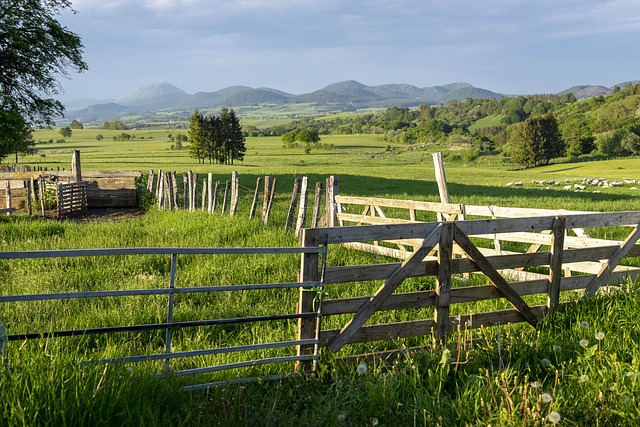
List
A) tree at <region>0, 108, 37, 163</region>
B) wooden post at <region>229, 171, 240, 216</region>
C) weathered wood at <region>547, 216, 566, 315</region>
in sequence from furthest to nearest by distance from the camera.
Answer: tree at <region>0, 108, 37, 163</region>
wooden post at <region>229, 171, 240, 216</region>
weathered wood at <region>547, 216, 566, 315</region>

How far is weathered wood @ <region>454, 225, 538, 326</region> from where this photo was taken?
6242 millimetres

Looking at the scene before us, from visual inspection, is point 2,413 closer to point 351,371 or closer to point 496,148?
point 351,371

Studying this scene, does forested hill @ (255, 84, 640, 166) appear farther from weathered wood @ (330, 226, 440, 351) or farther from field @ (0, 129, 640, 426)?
weathered wood @ (330, 226, 440, 351)

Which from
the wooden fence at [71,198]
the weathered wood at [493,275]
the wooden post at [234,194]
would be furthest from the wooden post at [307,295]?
the wooden fence at [71,198]

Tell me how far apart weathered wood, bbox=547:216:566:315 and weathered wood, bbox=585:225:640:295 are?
72 centimetres

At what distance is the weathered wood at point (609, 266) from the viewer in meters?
7.59

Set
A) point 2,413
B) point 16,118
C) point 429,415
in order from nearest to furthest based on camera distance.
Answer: point 2,413 < point 429,415 < point 16,118

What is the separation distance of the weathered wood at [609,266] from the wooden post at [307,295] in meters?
4.18

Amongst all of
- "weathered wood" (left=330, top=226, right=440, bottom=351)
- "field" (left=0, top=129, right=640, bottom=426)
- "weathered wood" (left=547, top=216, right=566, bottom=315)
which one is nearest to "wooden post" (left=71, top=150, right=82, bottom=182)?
"field" (left=0, top=129, right=640, bottom=426)

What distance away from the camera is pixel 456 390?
15.8ft

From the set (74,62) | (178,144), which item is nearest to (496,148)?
(178,144)

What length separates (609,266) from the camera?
25.1 ft

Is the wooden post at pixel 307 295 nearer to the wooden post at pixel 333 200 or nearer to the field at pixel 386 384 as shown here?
the field at pixel 386 384

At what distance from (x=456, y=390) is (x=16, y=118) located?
2787cm
